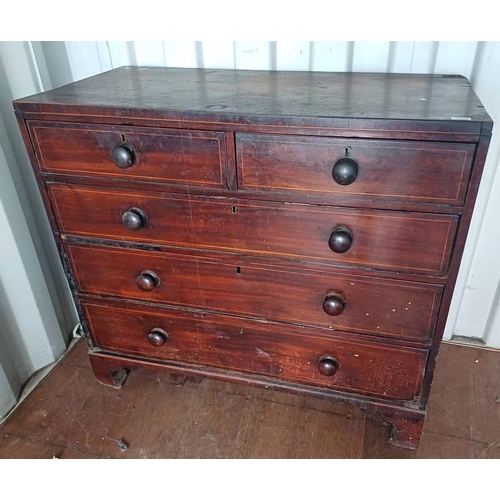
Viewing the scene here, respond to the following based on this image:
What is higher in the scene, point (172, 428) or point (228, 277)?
point (228, 277)

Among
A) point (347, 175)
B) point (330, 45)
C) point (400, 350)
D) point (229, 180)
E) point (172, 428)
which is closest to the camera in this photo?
point (347, 175)

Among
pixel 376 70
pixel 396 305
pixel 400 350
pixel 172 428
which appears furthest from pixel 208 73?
pixel 172 428

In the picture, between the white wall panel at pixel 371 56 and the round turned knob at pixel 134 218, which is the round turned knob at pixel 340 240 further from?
the white wall panel at pixel 371 56

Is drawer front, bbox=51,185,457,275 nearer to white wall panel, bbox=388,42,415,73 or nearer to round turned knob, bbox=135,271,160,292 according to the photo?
round turned knob, bbox=135,271,160,292

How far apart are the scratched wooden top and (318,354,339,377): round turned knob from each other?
0.70 metres

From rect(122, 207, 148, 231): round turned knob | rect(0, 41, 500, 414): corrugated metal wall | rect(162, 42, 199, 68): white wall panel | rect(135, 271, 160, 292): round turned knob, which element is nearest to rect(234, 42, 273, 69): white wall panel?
rect(0, 41, 500, 414): corrugated metal wall

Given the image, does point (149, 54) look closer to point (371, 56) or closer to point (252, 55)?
point (252, 55)

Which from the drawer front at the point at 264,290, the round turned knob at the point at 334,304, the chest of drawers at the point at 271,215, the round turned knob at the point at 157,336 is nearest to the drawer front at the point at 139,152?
the chest of drawers at the point at 271,215

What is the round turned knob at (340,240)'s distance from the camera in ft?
3.76

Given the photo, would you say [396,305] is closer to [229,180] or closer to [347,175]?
[347,175]

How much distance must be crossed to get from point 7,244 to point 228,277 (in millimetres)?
819

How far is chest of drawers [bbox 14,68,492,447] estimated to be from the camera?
1.07 metres

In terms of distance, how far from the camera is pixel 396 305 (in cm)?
125

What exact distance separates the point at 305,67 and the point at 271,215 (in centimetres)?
60
